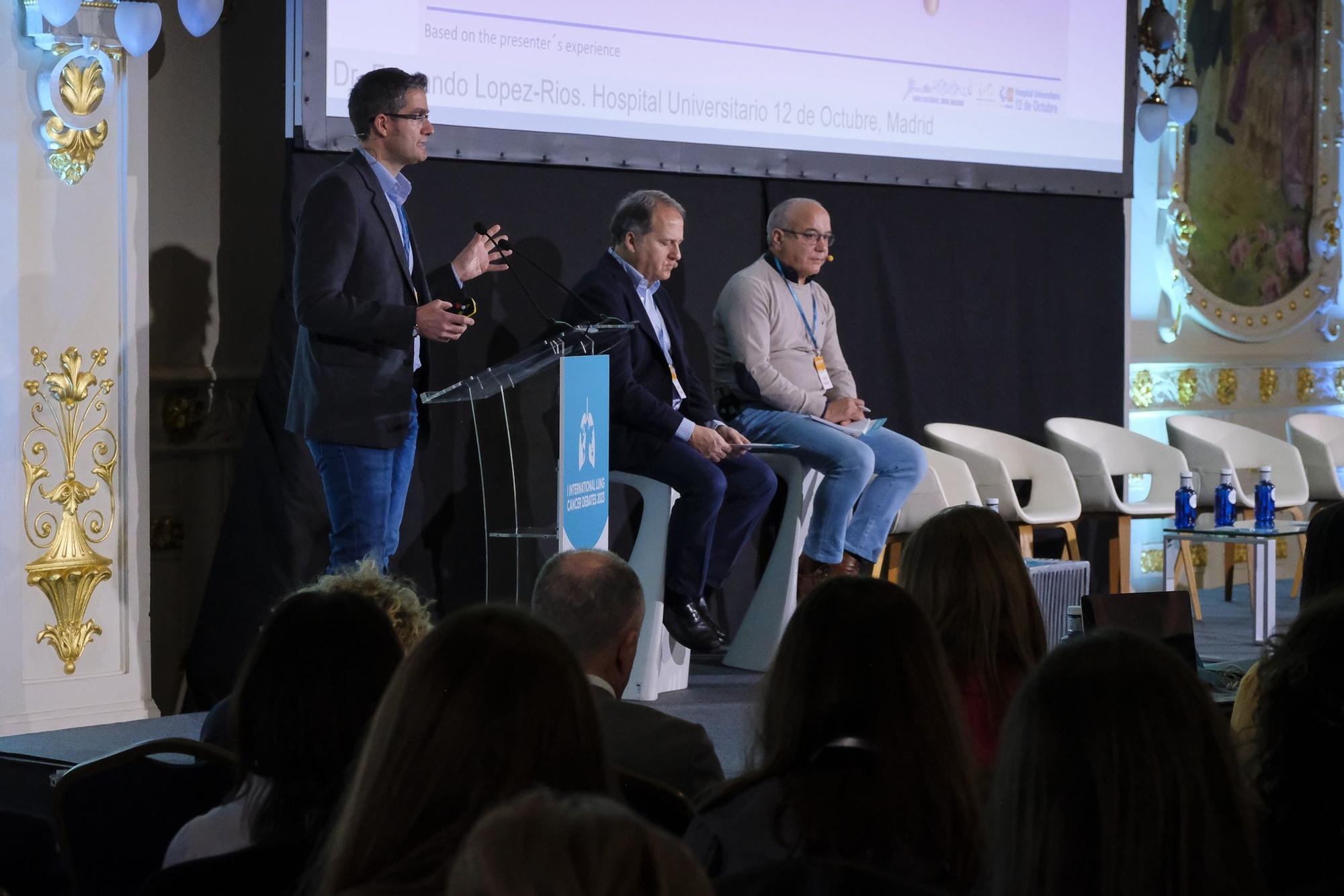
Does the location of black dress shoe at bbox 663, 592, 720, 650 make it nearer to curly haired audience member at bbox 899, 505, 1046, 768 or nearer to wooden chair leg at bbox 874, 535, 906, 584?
wooden chair leg at bbox 874, 535, 906, 584

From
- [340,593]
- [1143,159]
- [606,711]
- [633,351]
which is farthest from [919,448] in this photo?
[340,593]

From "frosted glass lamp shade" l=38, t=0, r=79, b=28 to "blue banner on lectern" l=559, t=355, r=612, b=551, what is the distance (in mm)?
1572

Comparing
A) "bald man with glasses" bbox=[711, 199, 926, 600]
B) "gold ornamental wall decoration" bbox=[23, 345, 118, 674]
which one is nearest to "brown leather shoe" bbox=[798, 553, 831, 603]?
"bald man with glasses" bbox=[711, 199, 926, 600]

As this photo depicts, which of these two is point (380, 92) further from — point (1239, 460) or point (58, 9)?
point (1239, 460)

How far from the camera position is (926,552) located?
96.3 inches

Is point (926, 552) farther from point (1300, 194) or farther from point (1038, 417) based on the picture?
point (1300, 194)

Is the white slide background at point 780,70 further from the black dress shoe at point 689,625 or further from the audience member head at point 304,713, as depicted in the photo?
the audience member head at point 304,713

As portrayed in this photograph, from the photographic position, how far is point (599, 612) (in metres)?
2.45

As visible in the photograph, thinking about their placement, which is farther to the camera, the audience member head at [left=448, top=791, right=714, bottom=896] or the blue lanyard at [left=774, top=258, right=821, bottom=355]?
the blue lanyard at [left=774, top=258, right=821, bottom=355]

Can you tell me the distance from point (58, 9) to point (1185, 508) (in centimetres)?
422

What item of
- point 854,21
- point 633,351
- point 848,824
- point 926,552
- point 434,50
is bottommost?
point 848,824

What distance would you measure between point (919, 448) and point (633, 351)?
117cm

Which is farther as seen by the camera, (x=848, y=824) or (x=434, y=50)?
(x=434, y=50)

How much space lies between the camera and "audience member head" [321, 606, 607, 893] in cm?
115
